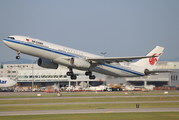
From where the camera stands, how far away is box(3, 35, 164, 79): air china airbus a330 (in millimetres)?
40750

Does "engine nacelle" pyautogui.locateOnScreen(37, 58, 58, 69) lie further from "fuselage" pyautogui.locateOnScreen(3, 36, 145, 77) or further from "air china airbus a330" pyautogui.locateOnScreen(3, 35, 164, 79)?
"fuselage" pyautogui.locateOnScreen(3, 36, 145, 77)

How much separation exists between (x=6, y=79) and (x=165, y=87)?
61.6 meters

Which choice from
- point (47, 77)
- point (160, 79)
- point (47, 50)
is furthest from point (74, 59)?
A: point (47, 77)

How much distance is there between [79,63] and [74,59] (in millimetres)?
1240

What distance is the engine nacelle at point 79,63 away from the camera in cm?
4459

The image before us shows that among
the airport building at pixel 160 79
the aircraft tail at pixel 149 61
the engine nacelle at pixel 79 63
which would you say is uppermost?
the aircraft tail at pixel 149 61

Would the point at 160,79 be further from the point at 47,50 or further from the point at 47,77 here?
the point at 47,50

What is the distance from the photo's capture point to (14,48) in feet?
132

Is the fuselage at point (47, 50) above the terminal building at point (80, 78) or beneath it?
above

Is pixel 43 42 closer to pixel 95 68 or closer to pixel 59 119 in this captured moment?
pixel 95 68

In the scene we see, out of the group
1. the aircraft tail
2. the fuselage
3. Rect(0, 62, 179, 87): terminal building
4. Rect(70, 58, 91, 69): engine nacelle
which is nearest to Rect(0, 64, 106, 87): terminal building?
Rect(0, 62, 179, 87): terminal building

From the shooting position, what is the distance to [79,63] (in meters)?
45.2

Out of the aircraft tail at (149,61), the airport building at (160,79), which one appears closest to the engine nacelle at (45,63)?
the aircraft tail at (149,61)

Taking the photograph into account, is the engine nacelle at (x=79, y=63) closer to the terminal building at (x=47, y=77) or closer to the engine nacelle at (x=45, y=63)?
the engine nacelle at (x=45, y=63)
